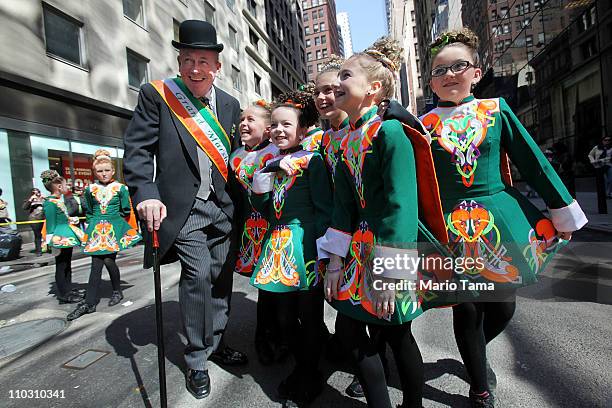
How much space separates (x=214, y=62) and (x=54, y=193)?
150 inches

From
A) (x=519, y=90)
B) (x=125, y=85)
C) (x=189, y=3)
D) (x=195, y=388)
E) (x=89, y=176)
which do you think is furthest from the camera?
(x=189, y=3)

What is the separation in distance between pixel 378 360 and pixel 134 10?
60.3 feet

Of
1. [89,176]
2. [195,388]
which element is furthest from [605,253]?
[89,176]

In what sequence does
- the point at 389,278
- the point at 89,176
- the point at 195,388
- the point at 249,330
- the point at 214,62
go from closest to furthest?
the point at 389,278 < the point at 195,388 < the point at 214,62 < the point at 249,330 < the point at 89,176

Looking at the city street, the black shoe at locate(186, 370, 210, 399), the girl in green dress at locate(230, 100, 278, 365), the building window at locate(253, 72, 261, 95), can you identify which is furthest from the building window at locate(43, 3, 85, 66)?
the building window at locate(253, 72, 261, 95)

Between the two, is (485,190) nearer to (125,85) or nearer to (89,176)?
(89,176)

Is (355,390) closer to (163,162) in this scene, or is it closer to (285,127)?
(285,127)

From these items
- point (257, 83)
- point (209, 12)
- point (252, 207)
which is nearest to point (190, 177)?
point (252, 207)

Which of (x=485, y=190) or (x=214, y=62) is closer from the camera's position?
(x=485, y=190)

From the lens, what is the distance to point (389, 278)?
1487 mm

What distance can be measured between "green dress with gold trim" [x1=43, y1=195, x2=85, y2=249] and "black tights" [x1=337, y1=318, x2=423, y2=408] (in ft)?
13.6

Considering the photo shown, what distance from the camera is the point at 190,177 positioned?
2434 mm

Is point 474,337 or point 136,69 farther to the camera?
point 136,69

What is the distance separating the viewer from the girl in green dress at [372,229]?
1.51m
